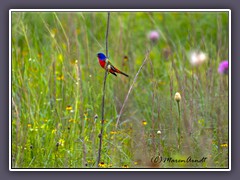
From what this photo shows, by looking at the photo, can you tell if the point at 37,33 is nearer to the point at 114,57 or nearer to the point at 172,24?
the point at 114,57

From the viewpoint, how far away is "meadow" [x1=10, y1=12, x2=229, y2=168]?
5.30 m

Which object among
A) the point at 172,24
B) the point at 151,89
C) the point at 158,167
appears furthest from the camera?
the point at 172,24

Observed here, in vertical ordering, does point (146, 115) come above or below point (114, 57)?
below

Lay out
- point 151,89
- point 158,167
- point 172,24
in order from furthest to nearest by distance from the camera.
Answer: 1. point 172,24
2. point 151,89
3. point 158,167

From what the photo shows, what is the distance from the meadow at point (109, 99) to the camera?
5301 millimetres

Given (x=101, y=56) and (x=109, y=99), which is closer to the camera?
(x=101, y=56)

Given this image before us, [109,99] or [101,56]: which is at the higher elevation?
[101,56]

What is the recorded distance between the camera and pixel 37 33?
19.2 ft

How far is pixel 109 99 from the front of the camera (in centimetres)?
559

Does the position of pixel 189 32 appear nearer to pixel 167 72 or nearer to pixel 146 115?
pixel 167 72

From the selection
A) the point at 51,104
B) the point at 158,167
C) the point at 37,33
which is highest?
the point at 37,33

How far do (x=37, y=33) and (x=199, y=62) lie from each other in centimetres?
103

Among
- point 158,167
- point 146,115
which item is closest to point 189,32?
point 146,115
